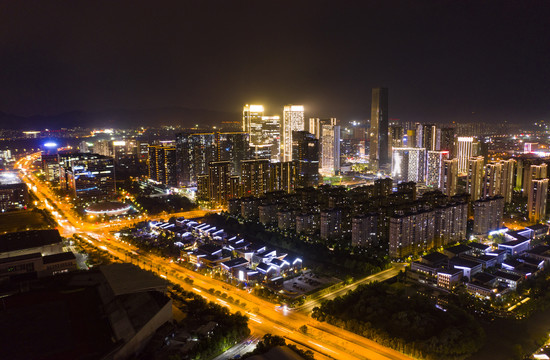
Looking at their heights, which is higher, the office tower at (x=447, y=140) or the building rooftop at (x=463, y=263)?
the office tower at (x=447, y=140)

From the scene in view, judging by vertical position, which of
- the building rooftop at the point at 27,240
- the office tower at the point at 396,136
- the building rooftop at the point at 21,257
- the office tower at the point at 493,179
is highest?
the office tower at the point at 396,136

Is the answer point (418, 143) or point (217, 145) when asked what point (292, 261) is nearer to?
point (217, 145)

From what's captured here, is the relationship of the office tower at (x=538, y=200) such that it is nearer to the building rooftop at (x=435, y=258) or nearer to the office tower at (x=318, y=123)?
the building rooftop at (x=435, y=258)

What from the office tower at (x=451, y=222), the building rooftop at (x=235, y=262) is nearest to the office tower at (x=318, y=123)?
the office tower at (x=451, y=222)

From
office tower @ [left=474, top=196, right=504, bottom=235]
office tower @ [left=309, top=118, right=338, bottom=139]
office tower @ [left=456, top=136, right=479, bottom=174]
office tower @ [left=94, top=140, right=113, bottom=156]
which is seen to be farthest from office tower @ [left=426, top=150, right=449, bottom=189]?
office tower @ [left=94, top=140, right=113, bottom=156]

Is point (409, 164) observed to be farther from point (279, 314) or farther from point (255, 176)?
point (279, 314)

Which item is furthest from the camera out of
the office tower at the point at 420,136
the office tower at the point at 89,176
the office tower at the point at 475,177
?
the office tower at the point at 420,136
